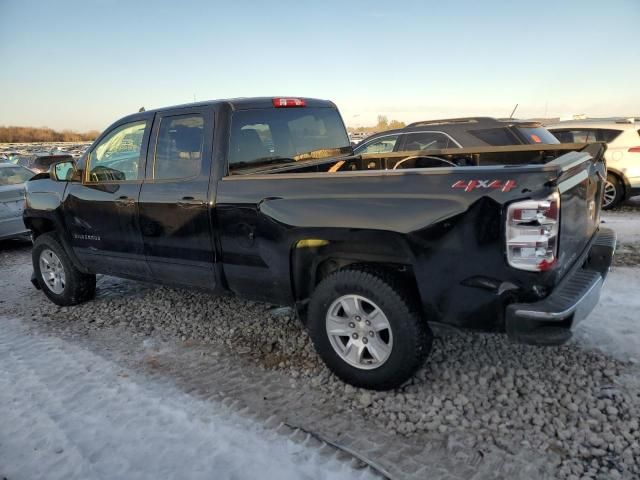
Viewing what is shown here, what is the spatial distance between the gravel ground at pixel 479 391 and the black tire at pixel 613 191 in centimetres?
639

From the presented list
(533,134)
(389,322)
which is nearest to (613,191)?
(533,134)

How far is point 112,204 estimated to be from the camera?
4.28 m

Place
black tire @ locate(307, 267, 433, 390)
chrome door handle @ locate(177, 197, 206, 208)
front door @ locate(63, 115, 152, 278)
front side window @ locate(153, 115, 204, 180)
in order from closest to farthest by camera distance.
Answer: black tire @ locate(307, 267, 433, 390) → chrome door handle @ locate(177, 197, 206, 208) → front side window @ locate(153, 115, 204, 180) → front door @ locate(63, 115, 152, 278)

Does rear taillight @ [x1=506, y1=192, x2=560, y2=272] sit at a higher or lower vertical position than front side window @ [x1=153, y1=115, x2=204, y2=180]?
lower

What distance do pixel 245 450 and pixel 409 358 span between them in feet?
3.56

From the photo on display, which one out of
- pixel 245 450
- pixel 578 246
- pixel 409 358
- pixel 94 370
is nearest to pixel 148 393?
pixel 94 370

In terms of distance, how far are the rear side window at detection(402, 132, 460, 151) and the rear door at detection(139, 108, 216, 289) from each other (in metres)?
4.24

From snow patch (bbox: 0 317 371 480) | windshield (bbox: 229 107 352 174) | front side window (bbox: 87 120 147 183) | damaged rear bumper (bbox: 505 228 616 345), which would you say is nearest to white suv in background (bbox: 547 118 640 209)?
windshield (bbox: 229 107 352 174)

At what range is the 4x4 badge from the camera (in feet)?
7.91

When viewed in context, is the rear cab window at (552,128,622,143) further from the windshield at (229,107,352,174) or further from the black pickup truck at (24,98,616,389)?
the windshield at (229,107,352,174)

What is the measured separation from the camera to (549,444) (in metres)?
2.48

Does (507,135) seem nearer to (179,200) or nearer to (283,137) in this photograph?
(283,137)

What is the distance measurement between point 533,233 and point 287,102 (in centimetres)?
252

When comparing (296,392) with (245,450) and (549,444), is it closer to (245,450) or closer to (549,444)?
(245,450)
